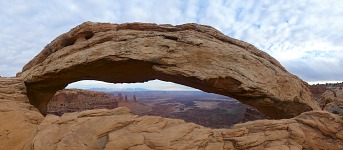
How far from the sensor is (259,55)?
52.3 ft

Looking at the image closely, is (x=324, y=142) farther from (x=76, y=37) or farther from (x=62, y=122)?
(x=76, y=37)

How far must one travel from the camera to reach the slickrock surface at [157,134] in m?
9.43

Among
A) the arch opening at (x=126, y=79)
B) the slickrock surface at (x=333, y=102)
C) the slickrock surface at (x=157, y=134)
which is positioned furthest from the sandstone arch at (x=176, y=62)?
the slickrock surface at (x=157, y=134)

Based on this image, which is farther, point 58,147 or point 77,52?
point 77,52

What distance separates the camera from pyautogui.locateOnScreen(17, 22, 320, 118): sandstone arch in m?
13.9

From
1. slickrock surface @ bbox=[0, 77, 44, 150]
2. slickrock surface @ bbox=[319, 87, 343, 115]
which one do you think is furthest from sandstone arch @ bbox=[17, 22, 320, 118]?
slickrock surface @ bbox=[319, 87, 343, 115]

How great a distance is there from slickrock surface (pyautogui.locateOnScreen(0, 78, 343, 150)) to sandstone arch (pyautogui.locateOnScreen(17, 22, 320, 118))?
3.17 metres

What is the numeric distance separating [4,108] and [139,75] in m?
7.91

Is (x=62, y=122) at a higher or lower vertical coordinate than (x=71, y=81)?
lower

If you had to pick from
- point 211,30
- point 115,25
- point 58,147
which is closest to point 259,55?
point 211,30

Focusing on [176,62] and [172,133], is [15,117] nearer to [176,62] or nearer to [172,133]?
[172,133]

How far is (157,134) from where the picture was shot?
9922mm

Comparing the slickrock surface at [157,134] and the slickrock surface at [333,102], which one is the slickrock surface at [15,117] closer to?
the slickrock surface at [157,134]

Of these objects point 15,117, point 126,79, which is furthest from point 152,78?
Result: point 15,117
